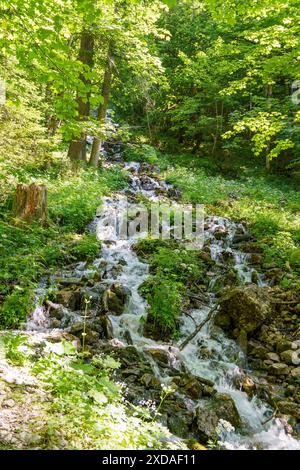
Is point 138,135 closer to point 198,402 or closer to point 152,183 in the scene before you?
point 152,183

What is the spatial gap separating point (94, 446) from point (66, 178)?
10.9m

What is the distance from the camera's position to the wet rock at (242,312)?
21.2ft

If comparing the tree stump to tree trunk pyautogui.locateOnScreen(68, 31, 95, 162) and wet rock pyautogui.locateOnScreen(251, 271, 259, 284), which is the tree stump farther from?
wet rock pyautogui.locateOnScreen(251, 271, 259, 284)

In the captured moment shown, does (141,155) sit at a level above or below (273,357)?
above

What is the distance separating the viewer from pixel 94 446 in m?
2.88

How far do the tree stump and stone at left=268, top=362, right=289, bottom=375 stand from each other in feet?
20.4

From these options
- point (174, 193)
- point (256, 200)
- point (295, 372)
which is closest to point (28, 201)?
point (295, 372)

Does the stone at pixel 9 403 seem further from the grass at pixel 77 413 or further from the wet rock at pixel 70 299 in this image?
the wet rock at pixel 70 299

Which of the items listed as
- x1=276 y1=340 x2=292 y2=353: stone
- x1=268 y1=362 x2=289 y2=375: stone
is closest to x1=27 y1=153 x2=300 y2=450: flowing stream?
x1=268 y1=362 x2=289 y2=375: stone

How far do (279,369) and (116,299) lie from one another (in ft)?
9.82

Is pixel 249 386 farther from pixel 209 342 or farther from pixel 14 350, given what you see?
pixel 14 350

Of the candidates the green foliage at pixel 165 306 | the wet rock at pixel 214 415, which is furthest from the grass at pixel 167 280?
the wet rock at pixel 214 415

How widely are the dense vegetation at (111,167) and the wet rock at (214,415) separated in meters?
0.70

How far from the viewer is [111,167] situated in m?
17.1
